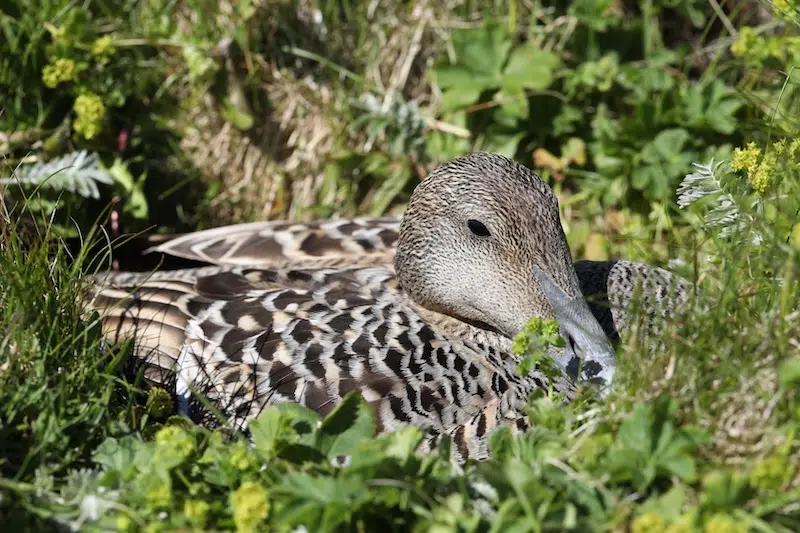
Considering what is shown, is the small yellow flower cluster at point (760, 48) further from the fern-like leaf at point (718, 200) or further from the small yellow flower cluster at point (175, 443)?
the small yellow flower cluster at point (175, 443)

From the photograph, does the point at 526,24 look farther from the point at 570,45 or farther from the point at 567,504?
the point at 567,504

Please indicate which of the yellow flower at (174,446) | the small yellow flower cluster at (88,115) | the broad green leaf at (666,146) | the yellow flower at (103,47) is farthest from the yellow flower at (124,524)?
the broad green leaf at (666,146)

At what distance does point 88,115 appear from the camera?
430cm

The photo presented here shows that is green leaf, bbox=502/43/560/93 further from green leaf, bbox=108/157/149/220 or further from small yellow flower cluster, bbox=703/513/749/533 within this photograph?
small yellow flower cluster, bbox=703/513/749/533

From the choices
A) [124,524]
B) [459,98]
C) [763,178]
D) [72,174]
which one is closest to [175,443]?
[124,524]

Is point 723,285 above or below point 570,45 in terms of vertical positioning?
below

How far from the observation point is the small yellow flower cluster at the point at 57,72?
13.9 feet

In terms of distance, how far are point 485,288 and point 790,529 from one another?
1413 mm

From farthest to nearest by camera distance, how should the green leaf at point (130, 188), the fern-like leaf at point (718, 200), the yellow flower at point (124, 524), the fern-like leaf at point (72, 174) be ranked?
1. the green leaf at point (130, 188)
2. the fern-like leaf at point (72, 174)
3. the fern-like leaf at point (718, 200)
4. the yellow flower at point (124, 524)

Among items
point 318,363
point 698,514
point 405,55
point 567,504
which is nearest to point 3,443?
point 318,363

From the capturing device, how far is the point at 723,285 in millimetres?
2771

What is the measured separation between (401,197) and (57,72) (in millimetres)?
1707

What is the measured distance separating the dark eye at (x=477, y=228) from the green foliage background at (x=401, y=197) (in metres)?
0.47

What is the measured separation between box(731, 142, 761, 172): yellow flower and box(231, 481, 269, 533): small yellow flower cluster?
176 centimetres
